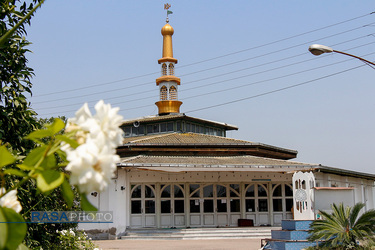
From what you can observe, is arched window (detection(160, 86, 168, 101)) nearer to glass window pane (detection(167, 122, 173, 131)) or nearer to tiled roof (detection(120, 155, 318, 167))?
glass window pane (detection(167, 122, 173, 131))

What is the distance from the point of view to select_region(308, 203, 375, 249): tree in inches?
505

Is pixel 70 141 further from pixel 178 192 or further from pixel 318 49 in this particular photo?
pixel 178 192

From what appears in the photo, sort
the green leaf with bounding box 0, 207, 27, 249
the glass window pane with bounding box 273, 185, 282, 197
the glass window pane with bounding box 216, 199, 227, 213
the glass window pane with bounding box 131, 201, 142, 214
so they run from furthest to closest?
the glass window pane with bounding box 273, 185, 282, 197
the glass window pane with bounding box 216, 199, 227, 213
the glass window pane with bounding box 131, 201, 142, 214
the green leaf with bounding box 0, 207, 27, 249

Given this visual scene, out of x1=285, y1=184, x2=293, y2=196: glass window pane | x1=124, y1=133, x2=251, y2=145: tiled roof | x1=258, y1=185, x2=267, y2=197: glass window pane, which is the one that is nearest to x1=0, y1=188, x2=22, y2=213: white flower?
x1=124, y1=133, x2=251, y2=145: tiled roof

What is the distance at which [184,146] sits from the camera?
2719 cm

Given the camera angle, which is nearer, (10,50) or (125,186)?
(10,50)

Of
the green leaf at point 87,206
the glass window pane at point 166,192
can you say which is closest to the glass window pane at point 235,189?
the glass window pane at point 166,192

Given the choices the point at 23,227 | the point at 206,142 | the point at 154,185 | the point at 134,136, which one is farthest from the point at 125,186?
the point at 23,227

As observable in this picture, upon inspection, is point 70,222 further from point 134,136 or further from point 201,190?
point 134,136

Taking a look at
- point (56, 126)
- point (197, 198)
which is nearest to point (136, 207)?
point (197, 198)

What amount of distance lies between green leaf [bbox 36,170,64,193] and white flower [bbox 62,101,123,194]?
76 mm

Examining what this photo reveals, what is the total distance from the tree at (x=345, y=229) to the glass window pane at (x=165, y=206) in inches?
495

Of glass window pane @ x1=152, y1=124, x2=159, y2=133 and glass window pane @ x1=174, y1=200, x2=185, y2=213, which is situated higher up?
glass window pane @ x1=152, y1=124, x2=159, y2=133

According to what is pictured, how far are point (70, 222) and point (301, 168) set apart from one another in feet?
48.0
